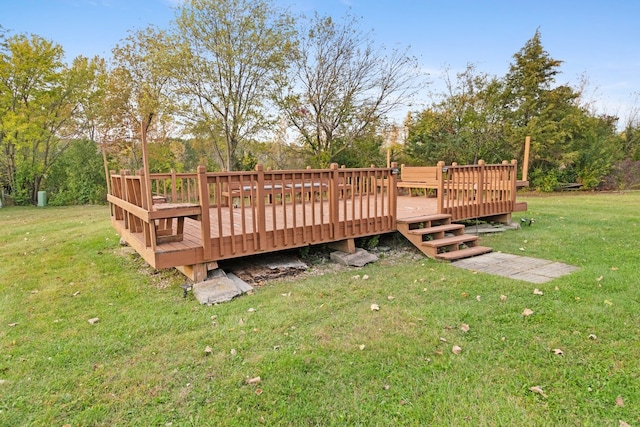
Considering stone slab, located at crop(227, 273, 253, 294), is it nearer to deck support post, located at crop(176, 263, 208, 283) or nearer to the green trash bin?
deck support post, located at crop(176, 263, 208, 283)

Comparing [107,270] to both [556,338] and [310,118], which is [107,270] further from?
[310,118]

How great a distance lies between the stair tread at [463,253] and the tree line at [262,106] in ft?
32.0

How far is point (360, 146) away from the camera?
50.8ft

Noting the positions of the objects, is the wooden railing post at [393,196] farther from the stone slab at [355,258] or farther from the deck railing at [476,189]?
the deck railing at [476,189]

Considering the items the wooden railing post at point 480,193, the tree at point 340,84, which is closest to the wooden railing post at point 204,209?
the wooden railing post at point 480,193

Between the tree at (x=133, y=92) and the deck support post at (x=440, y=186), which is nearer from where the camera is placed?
the deck support post at (x=440, y=186)

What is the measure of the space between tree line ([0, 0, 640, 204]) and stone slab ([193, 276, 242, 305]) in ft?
28.2

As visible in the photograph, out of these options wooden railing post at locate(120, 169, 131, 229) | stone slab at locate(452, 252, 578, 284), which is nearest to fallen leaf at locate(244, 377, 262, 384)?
stone slab at locate(452, 252, 578, 284)

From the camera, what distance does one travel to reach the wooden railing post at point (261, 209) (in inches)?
165

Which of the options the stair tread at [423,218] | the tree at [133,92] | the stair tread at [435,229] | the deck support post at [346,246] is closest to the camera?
the deck support post at [346,246]

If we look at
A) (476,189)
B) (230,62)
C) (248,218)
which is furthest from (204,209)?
(230,62)

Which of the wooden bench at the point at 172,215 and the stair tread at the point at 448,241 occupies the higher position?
the wooden bench at the point at 172,215

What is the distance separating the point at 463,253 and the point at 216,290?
3.47 m

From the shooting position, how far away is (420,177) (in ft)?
28.2
